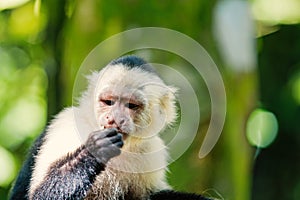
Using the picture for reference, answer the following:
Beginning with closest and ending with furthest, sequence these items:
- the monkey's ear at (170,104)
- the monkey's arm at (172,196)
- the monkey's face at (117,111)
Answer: the monkey's face at (117,111)
the monkey's ear at (170,104)
the monkey's arm at (172,196)

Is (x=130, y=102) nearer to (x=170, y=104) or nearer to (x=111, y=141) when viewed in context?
(x=111, y=141)

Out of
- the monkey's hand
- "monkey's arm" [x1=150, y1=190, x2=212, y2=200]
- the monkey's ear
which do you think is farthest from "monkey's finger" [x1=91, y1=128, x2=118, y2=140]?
"monkey's arm" [x1=150, y1=190, x2=212, y2=200]

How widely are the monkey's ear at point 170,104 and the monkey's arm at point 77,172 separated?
0.23 m

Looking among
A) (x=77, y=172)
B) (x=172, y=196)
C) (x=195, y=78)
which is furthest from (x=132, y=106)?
(x=195, y=78)

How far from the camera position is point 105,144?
4.90 ft

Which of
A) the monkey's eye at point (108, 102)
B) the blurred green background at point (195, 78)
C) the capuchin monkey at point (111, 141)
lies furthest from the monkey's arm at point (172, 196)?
the monkey's eye at point (108, 102)

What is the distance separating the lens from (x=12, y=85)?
9.30ft

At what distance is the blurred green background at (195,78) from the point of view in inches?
83.4

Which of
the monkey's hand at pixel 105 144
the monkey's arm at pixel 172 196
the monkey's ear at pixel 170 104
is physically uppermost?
the monkey's ear at pixel 170 104

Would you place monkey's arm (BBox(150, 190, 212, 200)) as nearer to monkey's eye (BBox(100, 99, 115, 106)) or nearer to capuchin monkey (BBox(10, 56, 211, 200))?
capuchin monkey (BBox(10, 56, 211, 200))

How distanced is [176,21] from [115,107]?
0.84 meters

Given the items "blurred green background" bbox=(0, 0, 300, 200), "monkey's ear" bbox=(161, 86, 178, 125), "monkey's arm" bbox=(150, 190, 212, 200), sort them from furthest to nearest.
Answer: "blurred green background" bbox=(0, 0, 300, 200), "monkey's arm" bbox=(150, 190, 212, 200), "monkey's ear" bbox=(161, 86, 178, 125)

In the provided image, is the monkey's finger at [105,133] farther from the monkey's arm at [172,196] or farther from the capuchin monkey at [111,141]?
the monkey's arm at [172,196]

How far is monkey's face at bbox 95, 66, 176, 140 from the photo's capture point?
1.48 meters
